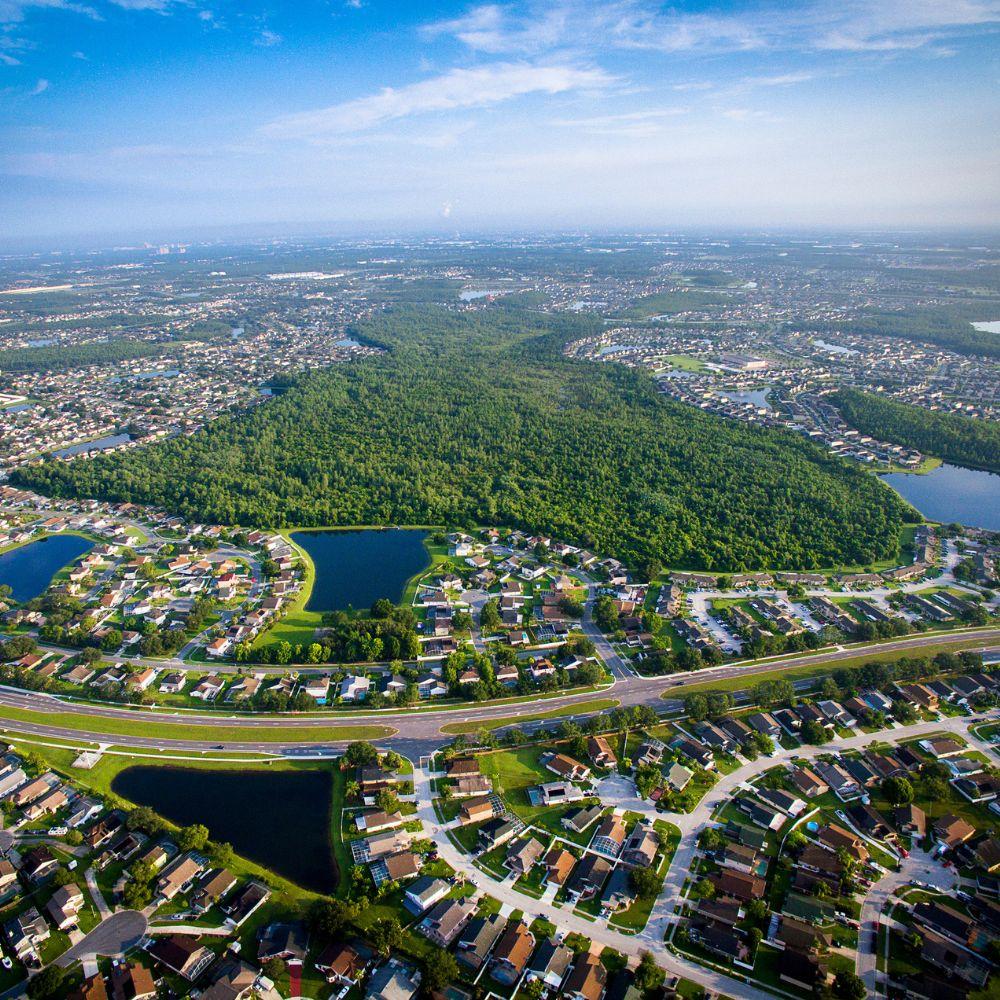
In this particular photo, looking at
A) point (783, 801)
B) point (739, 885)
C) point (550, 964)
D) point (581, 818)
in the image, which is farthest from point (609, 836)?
point (783, 801)

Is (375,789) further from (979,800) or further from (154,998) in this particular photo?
(979,800)

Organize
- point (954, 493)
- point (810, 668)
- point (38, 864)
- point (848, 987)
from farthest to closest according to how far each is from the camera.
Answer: point (954, 493)
point (810, 668)
point (38, 864)
point (848, 987)

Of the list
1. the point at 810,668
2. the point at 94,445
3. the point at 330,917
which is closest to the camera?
the point at 330,917

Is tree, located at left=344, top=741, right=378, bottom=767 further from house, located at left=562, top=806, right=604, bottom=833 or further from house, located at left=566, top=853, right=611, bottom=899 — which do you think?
house, located at left=566, top=853, right=611, bottom=899

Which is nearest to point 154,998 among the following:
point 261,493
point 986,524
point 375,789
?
point 375,789

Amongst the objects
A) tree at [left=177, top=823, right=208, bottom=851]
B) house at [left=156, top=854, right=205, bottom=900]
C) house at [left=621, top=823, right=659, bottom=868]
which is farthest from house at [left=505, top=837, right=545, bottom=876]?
tree at [left=177, top=823, right=208, bottom=851]

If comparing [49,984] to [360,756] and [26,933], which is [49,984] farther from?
[360,756]
